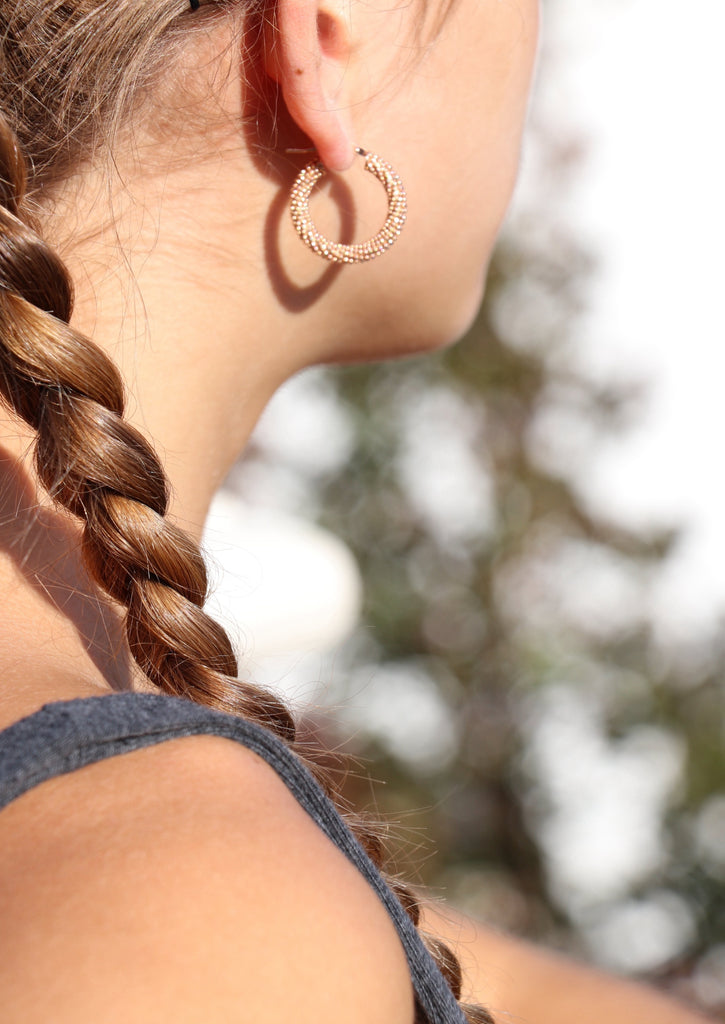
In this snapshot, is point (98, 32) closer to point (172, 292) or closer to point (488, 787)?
point (172, 292)

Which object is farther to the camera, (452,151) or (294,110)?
(452,151)

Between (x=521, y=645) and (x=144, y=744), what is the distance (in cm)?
295

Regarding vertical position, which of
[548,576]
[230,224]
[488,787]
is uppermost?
[230,224]

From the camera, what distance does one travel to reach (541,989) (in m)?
1.24

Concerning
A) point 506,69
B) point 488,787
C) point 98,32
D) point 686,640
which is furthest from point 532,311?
point 98,32

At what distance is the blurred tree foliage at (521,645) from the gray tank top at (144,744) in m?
2.65

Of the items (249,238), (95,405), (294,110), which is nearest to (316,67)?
(294,110)

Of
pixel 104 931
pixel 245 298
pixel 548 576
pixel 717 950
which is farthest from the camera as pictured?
pixel 548 576

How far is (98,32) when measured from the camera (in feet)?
2.59

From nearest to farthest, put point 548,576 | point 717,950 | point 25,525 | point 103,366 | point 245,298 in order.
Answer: point 103,366, point 25,525, point 245,298, point 717,950, point 548,576

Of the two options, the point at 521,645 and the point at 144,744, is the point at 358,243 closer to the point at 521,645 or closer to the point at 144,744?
the point at 144,744

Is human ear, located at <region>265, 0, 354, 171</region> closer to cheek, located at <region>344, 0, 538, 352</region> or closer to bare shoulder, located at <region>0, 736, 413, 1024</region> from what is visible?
cheek, located at <region>344, 0, 538, 352</region>

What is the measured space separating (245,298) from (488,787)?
280cm

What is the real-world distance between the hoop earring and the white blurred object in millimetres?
1525
